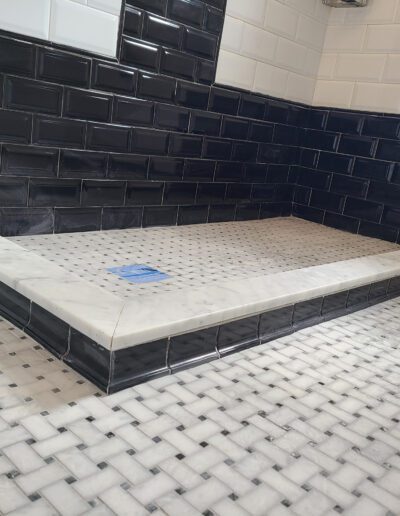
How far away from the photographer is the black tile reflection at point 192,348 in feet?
4.14

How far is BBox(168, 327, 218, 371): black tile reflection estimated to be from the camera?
1263mm

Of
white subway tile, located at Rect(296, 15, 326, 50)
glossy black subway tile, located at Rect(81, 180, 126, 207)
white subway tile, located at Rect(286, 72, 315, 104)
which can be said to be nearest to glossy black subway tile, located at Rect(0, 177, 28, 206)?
glossy black subway tile, located at Rect(81, 180, 126, 207)

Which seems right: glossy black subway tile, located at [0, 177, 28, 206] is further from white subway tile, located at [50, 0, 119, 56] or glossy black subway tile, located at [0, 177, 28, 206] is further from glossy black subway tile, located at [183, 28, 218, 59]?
glossy black subway tile, located at [183, 28, 218, 59]

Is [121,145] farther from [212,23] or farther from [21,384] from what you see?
[21,384]

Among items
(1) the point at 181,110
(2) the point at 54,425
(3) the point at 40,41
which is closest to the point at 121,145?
(1) the point at 181,110

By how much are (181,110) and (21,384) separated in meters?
1.59

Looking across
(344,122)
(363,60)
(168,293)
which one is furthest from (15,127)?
(363,60)

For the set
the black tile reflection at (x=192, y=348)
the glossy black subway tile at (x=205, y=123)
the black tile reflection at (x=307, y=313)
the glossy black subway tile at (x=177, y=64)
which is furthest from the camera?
the glossy black subway tile at (x=205, y=123)

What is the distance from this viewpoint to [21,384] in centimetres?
111

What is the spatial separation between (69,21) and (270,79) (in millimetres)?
1247

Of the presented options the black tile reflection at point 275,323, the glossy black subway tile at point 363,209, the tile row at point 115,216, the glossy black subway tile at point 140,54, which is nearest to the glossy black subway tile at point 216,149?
the tile row at point 115,216

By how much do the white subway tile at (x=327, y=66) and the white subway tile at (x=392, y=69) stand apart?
33 cm

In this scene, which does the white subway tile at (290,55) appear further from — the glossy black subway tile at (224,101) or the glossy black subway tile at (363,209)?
the glossy black subway tile at (363,209)

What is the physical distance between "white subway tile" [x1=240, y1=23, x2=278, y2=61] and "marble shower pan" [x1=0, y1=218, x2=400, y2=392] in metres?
0.94
